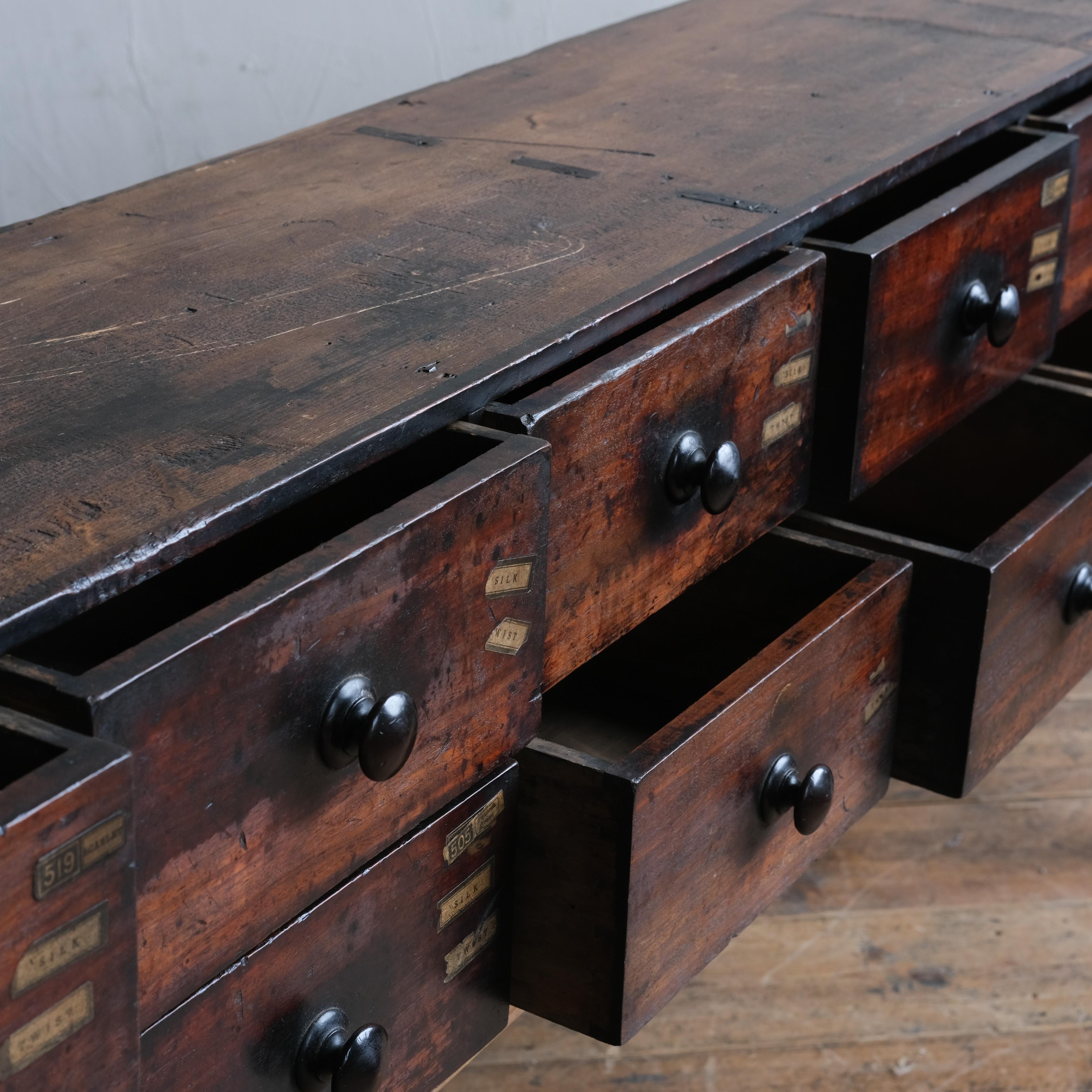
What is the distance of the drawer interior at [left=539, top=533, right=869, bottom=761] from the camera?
3.45 feet

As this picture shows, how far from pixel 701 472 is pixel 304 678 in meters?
0.31

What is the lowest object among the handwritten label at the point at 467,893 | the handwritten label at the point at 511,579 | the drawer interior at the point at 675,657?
the drawer interior at the point at 675,657

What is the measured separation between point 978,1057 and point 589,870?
0.69m

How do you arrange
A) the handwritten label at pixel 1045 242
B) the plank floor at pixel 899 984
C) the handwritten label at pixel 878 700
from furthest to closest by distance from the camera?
the plank floor at pixel 899 984 → the handwritten label at pixel 1045 242 → the handwritten label at pixel 878 700

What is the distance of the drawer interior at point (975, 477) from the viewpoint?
135 cm

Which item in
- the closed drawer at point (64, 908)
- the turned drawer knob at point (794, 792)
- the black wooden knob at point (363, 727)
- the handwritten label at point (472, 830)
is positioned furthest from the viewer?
the turned drawer knob at point (794, 792)

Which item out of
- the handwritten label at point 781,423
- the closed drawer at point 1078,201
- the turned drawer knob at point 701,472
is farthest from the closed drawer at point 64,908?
the closed drawer at point 1078,201

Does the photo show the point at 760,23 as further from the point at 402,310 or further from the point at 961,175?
the point at 402,310

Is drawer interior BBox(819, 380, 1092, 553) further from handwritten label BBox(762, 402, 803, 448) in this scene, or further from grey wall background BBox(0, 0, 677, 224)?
grey wall background BBox(0, 0, 677, 224)

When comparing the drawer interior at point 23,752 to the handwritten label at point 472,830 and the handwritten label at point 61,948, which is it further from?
the handwritten label at point 472,830

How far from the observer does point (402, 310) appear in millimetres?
767

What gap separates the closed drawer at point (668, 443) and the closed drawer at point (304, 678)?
45 millimetres

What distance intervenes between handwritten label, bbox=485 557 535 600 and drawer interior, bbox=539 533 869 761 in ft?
1.22

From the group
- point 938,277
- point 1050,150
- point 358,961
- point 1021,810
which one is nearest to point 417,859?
point 358,961
